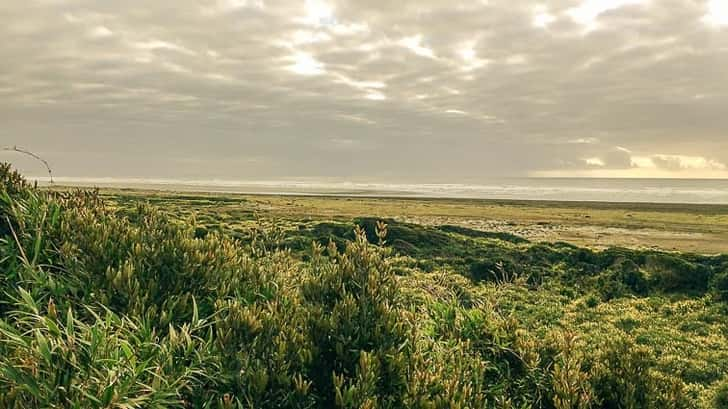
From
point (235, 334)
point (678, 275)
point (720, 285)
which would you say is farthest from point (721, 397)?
point (678, 275)

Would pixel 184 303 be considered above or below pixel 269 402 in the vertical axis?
above

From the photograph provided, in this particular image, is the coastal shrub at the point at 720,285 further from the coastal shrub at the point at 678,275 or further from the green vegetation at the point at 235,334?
the green vegetation at the point at 235,334

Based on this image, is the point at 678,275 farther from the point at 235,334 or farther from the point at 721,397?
the point at 235,334

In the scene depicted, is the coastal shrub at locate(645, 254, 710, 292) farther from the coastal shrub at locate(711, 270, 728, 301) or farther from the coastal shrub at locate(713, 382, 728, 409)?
the coastal shrub at locate(713, 382, 728, 409)

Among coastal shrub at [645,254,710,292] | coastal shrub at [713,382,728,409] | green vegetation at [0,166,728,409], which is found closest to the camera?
green vegetation at [0,166,728,409]

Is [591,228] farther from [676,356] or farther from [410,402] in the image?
[410,402]

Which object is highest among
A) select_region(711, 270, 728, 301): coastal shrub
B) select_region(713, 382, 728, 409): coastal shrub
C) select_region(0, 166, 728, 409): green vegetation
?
select_region(0, 166, 728, 409): green vegetation

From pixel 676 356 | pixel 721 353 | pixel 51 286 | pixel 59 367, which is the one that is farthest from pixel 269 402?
pixel 721 353

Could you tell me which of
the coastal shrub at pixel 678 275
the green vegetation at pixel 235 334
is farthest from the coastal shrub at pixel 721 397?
the coastal shrub at pixel 678 275

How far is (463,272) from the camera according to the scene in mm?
35531


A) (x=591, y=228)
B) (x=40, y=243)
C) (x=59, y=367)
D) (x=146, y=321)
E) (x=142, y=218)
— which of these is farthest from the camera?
(x=591, y=228)

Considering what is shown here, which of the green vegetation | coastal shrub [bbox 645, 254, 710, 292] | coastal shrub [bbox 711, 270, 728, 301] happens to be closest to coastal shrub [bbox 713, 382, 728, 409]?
the green vegetation

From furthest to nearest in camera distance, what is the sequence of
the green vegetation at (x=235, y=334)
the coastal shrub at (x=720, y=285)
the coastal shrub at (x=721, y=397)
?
the coastal shrub at (x=720, y=285), the coastal shrub at (x=721, y=397), the green vegetation at (x=235, y=334)

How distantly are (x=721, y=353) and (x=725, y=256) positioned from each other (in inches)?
800
